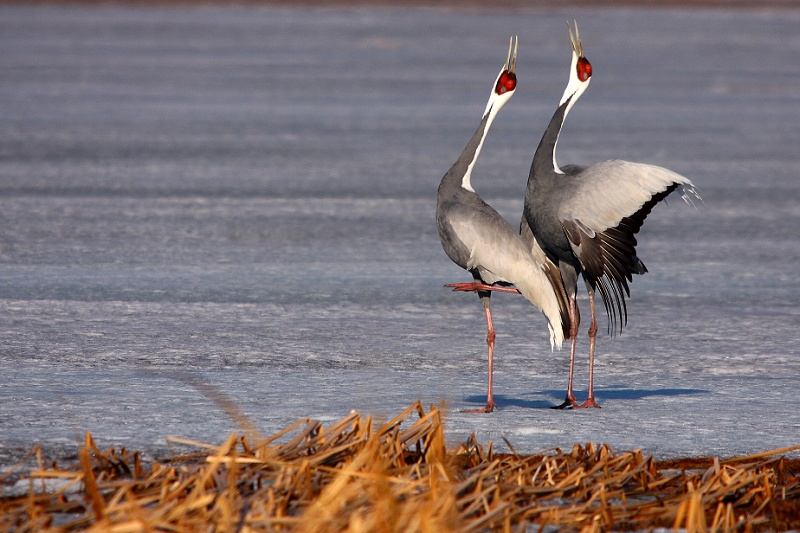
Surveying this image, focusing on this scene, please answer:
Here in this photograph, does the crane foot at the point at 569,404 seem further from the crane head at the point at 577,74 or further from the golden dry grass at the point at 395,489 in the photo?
the crane head at the point at 577,74

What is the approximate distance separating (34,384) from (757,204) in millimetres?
7574

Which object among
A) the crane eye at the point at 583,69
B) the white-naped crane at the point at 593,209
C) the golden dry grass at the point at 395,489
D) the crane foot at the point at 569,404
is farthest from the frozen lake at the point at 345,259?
the crane eye at the point at 583,69

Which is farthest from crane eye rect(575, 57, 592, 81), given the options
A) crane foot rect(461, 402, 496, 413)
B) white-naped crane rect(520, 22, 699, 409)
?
crane foot rect(461, 402, 496, 413)

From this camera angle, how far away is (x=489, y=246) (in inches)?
224

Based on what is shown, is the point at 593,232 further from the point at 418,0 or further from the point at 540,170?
the point at 418,0

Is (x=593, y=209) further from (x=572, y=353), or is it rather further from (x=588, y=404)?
(x=588, y=404)

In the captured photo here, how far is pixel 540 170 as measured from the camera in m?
5.90

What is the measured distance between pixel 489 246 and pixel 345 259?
3.71 m

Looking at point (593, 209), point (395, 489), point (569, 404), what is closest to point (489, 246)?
point (593, 209)

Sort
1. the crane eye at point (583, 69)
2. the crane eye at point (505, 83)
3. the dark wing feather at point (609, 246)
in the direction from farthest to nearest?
the crane eye at point (583, 69), the crane eye at point (505, 83), the dark wing feather at point (609, 246)

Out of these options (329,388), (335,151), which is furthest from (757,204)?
(329,388)

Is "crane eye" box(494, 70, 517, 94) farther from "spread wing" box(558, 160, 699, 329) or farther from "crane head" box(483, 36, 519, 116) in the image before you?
"spread wing" box(558, 160, 699, 329)

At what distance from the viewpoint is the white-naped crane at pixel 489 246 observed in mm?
5676

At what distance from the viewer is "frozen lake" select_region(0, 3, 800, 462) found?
18.5ft
